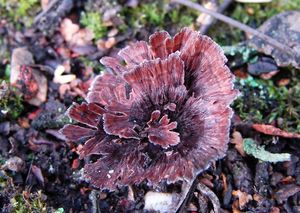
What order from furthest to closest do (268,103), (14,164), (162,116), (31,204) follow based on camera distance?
1. (268,103)
2. (14,164)
3. (31,204)
4. (162,116)

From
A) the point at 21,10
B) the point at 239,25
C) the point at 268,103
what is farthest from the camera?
the point at 21,10

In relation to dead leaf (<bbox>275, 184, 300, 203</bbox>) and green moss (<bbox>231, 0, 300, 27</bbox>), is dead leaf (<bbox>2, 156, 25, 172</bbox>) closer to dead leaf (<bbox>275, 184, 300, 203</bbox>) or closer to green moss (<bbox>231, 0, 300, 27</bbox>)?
dead leaf (<bbox>275, 184, 300, 203</bbox>)

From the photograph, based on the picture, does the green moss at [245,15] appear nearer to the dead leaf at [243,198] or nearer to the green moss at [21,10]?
the dead leaf at [243,198]

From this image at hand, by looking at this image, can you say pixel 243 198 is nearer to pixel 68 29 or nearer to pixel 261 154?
pixel 261 154

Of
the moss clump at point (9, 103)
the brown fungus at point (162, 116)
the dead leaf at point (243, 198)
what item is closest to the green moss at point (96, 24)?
the moss clump at point (9, 103)

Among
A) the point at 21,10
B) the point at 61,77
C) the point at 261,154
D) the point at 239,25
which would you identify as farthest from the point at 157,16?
the point at 261,154

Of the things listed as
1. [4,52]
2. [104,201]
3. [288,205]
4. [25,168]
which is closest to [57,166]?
[25,168]
